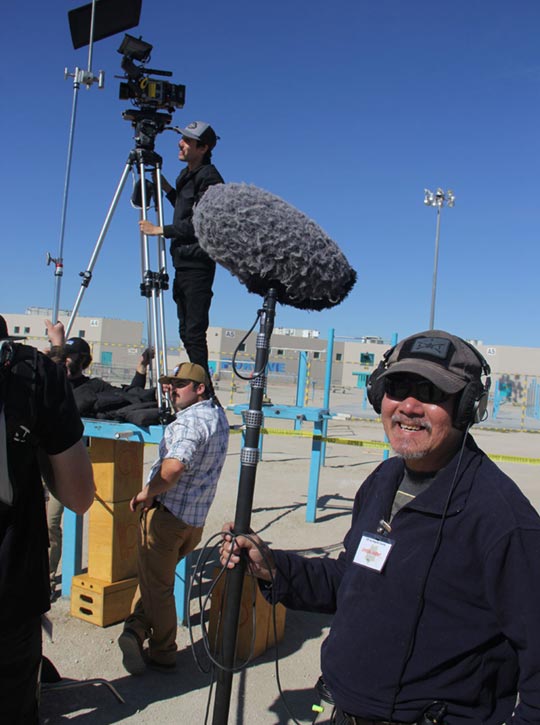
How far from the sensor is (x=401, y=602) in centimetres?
171

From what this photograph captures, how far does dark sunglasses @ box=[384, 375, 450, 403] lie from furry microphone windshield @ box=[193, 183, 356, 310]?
22.0 inches

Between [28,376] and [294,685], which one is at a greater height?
[28,376]

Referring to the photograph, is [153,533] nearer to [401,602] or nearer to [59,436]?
[59,436]

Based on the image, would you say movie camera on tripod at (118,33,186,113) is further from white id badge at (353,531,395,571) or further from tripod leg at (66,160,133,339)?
white id badge at (353,531,395,571)

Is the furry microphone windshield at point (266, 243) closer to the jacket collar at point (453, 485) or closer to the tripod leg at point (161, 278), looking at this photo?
the jacket collar at point (453, 485)

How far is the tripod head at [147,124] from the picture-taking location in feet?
15.6

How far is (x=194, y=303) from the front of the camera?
4570 millimetres

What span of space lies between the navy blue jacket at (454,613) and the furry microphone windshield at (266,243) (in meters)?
0.89

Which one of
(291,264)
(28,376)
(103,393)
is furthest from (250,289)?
(103,393)

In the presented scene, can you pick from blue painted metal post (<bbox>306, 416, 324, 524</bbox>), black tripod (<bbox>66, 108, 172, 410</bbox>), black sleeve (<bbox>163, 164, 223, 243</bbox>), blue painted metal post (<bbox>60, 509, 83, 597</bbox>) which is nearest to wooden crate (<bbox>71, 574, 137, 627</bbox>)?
blue painted metal post (<bbox>60, 509, 83, 597</bbox>)

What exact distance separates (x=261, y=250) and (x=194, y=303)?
2.43m

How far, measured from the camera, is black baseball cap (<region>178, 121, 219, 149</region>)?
434 centimetres

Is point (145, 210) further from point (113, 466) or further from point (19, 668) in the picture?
point (19, 668)

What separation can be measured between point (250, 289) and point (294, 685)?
2.95 metres
